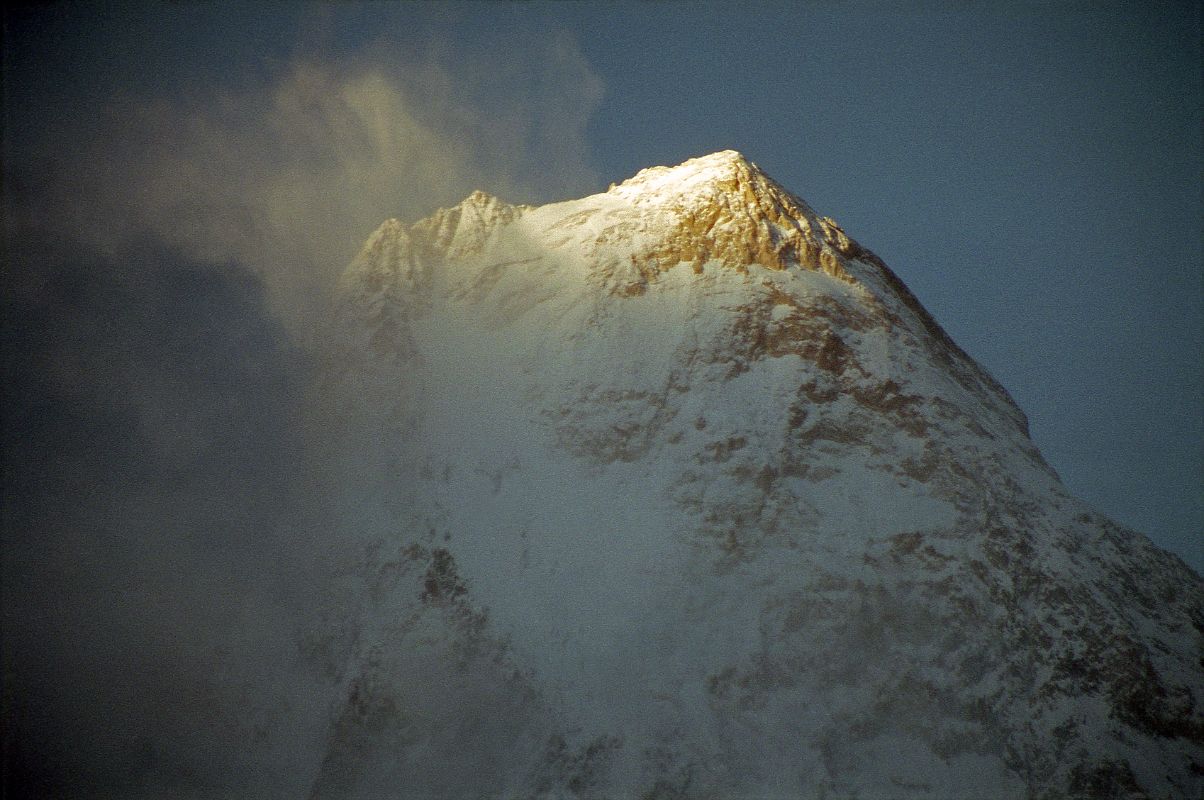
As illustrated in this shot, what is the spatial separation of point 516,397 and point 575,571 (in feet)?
27.2

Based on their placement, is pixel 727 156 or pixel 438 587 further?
pixel 727 156

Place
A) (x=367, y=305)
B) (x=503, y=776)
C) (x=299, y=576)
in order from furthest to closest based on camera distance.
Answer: (x=367, y=305), (x=299, y=576), (x=503, y=776)

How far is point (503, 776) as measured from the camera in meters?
19.8

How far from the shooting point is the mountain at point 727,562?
19.2m

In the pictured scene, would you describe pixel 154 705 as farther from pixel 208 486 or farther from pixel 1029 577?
pixel 1029 577

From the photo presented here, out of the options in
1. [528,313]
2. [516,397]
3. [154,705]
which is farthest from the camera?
[528,313]

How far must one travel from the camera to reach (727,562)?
22.9 metres

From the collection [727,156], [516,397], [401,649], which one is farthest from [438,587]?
[727,156]

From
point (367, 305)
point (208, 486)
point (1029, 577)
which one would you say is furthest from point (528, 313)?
point (1029, 577)

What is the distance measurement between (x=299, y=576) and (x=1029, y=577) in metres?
23.8

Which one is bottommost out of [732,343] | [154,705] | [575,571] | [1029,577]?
[154,705]

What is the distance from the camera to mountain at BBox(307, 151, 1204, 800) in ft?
63.0

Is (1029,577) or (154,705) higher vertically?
(1029,577)

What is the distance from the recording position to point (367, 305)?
1371 inches
